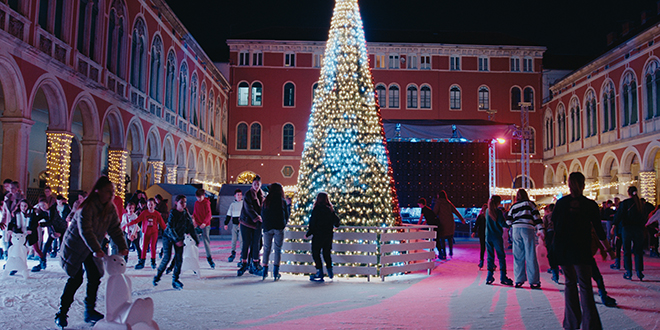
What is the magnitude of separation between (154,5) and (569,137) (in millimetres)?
27527

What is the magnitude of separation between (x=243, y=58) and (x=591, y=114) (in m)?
24.8

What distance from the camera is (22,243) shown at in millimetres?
8375

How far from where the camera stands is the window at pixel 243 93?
41.3 meters

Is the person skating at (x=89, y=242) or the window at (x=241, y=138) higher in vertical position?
the window at (x=241, y=138)

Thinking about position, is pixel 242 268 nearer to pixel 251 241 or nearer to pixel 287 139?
pixel 251 241

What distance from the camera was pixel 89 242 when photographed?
190 inches

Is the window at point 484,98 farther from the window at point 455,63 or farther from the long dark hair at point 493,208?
the long dark hair at point 493,208

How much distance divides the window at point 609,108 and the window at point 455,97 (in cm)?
1213

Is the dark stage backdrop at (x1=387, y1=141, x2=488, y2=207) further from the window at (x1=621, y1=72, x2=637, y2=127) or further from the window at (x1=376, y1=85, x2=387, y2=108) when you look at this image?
the window at (x1=376, y1=85, x2=387, y2=108)

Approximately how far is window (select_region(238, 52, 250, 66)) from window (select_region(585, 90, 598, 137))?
78.8 ft

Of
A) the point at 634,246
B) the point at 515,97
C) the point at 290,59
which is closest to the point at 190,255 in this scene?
the point at 634,246

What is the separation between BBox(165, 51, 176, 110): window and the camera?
88.9ft

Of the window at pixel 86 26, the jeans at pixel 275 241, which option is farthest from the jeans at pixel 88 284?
the window at pixel 86 26

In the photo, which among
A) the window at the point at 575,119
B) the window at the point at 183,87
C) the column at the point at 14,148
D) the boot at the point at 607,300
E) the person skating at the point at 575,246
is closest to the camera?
the person skating at the point at 575,246
